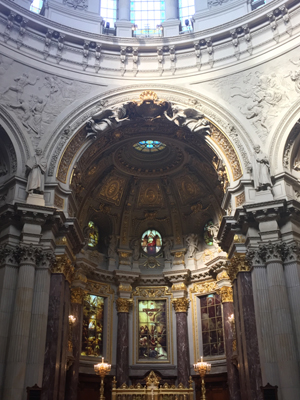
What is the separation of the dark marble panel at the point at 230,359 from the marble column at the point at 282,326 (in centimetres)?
642

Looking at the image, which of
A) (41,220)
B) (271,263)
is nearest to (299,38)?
(271,263)

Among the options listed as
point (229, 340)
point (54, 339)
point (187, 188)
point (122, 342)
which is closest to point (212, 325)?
point (229, 340)

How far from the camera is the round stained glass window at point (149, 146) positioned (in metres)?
25.8

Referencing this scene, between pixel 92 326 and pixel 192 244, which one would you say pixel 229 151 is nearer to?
pixel 192 244

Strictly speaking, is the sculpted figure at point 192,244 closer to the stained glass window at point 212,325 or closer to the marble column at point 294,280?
the stained glass window at point 212,325

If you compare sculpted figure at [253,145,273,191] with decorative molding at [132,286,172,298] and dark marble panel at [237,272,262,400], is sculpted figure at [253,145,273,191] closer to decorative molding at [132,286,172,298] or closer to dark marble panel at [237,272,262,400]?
dark marble panel at [237,272,262,400]

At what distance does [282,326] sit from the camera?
16.0m

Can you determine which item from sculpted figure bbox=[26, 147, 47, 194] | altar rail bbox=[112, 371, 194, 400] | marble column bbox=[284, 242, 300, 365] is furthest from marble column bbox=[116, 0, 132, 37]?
altar rail bbox=[112, 371, 194, 400]

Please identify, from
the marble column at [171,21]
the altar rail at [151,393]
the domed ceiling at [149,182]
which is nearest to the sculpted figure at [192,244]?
the domed ceiling at [149,182]

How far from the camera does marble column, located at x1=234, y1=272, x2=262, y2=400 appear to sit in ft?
52.9

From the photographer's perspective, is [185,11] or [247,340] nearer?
[247,340]

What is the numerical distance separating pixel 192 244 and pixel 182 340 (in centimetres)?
568

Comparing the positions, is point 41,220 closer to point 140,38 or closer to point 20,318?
point 20,318

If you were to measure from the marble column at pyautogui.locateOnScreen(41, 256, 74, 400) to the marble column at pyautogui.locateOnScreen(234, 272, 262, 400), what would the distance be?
280 inches
